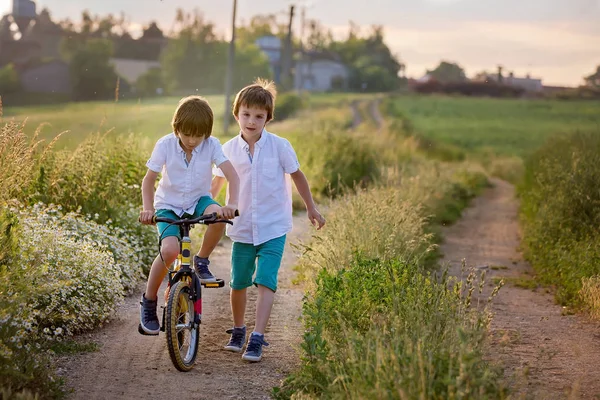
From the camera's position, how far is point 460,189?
24609 mm

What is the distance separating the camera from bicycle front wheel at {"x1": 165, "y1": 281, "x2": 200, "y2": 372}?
5754 mm

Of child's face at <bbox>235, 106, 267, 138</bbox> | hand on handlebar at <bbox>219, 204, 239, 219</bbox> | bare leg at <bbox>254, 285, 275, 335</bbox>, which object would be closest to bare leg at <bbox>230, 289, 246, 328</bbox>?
bare leg at <bbox>254, 285, 275, 335</bbox>

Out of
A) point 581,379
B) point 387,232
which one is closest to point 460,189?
point 387,232

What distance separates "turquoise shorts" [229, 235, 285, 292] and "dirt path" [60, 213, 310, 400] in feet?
1.80

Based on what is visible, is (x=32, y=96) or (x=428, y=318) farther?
(x=32, y=96)

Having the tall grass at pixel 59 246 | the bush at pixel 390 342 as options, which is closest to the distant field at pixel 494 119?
the tall grass at pixel 59 246

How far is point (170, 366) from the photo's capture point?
20.4 feet

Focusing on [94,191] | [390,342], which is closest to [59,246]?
[94,191]

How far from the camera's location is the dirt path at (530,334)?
6059 mm

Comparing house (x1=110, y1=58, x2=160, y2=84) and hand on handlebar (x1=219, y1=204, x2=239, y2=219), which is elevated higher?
hand on handlebar (x1=219, y1=204, x2=239, y2=219)

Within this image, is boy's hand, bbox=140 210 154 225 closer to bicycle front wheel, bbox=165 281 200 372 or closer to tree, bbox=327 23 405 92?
bicycle front wheel, bbox=165 281 200 372

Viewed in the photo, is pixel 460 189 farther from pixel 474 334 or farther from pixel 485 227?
pixel 474 334

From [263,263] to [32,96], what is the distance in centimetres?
2210

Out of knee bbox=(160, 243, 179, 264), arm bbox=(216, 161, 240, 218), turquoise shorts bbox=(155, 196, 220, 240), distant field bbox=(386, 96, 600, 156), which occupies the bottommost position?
distant field bbox=(386, 96, 600, 156)
